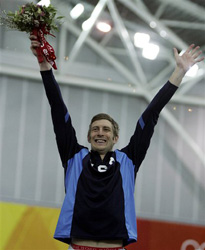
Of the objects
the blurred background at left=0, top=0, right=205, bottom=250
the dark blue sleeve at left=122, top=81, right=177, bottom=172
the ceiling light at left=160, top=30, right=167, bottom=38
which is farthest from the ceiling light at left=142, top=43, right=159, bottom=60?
the dark blue sleeve at left=122, top=81, right=177, bottom=172

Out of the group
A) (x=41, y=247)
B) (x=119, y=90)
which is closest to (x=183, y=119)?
(x=119, y=90)

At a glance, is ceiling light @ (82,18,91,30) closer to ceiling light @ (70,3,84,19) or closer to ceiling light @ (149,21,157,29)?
ceiling light @ (70,3,84,19)

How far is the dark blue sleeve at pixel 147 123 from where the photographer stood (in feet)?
7.95

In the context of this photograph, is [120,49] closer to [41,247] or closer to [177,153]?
[177,153]

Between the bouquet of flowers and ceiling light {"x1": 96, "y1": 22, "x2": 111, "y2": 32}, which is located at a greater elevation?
ceiling light {"x1": 96, "y1": 22, "x2": 111, "y2": 32}

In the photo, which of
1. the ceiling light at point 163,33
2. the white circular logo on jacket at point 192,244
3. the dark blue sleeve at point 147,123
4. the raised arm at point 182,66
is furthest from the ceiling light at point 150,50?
the dark blue sleeve at point 147,123

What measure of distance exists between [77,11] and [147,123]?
2927mm

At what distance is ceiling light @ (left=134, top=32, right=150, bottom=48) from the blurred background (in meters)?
0.01

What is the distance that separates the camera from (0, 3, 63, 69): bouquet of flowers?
2303 millimetres

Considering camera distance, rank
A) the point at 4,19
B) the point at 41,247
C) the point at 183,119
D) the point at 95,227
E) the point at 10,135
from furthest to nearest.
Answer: the point at 183,119 < the point at 10,135 < the point at 41,247 < the point at 4,19 < the point at 95,227

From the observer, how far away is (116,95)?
5.42 m

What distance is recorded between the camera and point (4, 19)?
2.40m

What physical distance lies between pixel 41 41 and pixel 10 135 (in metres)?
2.91

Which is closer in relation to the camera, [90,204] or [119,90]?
[90,204]
